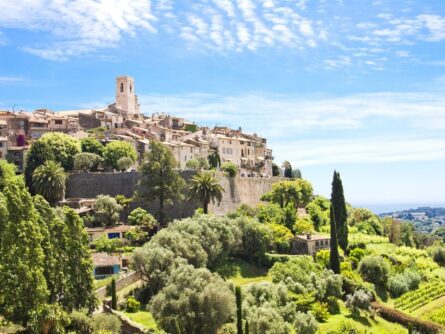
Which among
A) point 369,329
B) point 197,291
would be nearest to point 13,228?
point 197,291

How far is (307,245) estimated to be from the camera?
194 ft

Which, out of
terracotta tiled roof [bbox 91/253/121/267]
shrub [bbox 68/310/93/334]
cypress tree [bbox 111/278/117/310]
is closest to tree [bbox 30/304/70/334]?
shrub [bbox 68/310/93/334]

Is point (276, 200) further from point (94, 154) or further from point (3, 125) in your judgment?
point (3, 125)

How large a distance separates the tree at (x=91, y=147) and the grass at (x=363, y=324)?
43.4 m

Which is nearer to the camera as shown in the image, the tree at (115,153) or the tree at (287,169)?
the tree at (115,153)

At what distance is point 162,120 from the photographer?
11056 cm

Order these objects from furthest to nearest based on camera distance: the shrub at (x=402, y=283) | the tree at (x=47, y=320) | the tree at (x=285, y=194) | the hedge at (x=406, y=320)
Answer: the tree at (x=285, y=194)
the shrub at (x=402, y=283)
the hedge at (x=406, y=320)
the tree at (x=47, y=320)

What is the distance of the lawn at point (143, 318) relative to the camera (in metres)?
37.7

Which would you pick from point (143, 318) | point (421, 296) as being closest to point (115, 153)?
point (143, 318)

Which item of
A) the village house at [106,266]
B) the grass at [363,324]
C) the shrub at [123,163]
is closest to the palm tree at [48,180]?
the shrub at [123,163]

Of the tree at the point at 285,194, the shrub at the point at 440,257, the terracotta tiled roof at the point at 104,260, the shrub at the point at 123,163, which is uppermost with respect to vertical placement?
the shrub at the point at 123,163

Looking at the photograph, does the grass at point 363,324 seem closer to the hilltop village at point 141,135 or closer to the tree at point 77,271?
the tree at point 77,271

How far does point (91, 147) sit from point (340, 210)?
35127 mm

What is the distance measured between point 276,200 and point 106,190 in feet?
69.3
